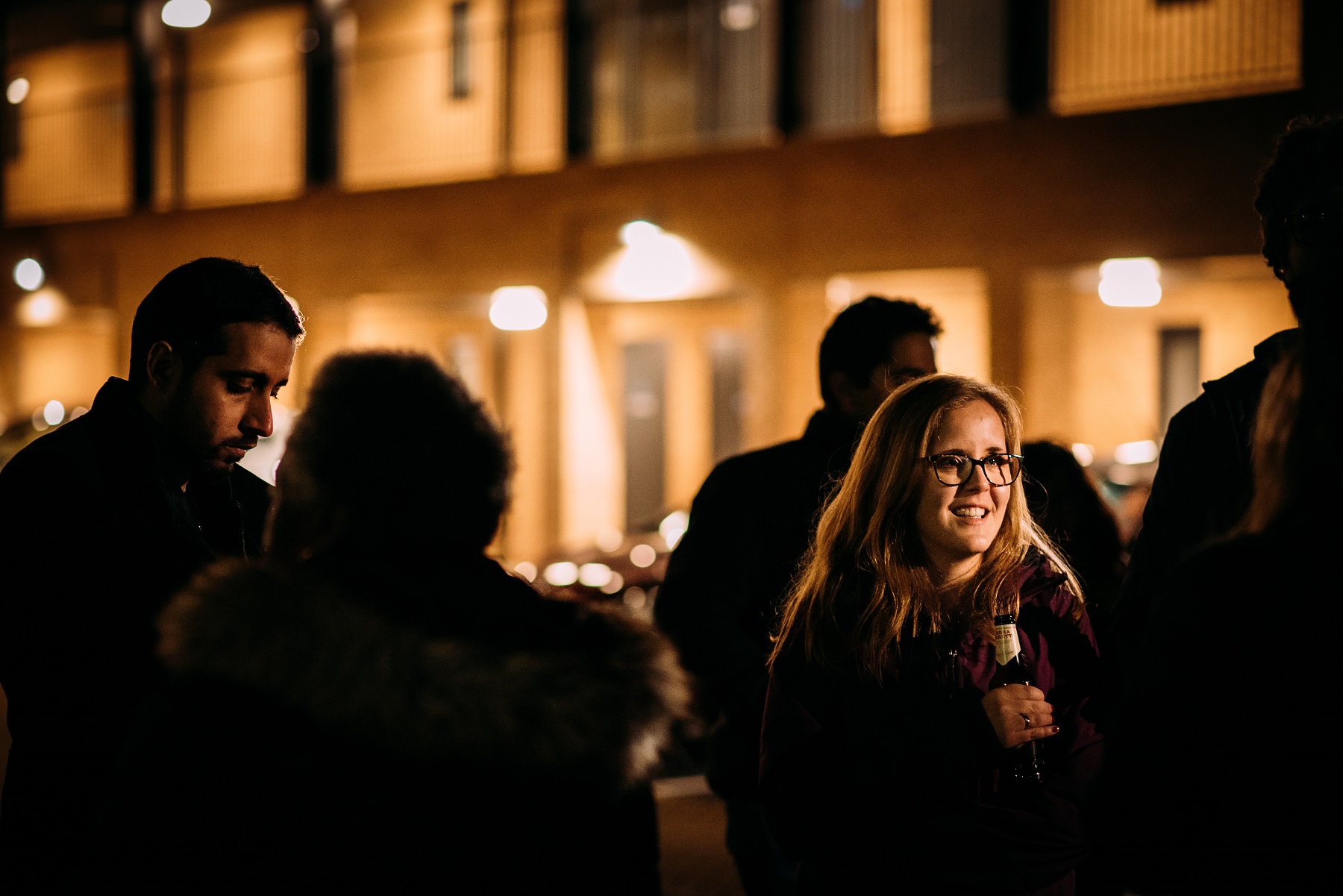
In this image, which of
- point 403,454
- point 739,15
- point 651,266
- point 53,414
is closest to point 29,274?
point 53,414

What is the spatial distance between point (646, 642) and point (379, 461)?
0.46 metres

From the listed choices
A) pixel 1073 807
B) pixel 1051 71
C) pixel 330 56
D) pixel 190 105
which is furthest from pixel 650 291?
pixel 1073 807

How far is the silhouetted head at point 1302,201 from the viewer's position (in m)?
1.97

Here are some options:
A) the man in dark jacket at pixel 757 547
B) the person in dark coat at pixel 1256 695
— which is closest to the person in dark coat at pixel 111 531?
the man in dark jacket at pixel 757 547

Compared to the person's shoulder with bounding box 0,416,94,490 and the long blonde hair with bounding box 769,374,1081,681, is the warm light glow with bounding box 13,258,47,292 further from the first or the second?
the long blonde hair with bounding box 769,374,1081,681

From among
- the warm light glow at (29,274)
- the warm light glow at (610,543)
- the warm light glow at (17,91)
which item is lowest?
the warm light glow at (610,543)

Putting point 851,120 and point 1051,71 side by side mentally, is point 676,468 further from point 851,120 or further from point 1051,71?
point 1051,71

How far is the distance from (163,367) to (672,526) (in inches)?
303

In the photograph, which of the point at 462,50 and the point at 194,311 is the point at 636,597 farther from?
the point at 462,50

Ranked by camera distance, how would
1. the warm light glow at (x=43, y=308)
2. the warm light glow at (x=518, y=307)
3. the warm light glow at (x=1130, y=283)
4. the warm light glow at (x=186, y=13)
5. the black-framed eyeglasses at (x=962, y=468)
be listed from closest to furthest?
1. the black-framed eyeglasses at (x=962, y=468)
2. the warm light glow at (x=1130, y=283)
3. the warm light glow at (x=518, y=307)
4. the warm light glow at (x=186, y=13)
5. the warm light glow at (x=43, y=308)

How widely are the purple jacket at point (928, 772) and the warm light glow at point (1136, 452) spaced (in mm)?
8196

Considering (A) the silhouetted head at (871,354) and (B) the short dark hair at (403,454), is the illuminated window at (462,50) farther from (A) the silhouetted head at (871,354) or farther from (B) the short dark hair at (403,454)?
(B) the short dark hair at (403,454)

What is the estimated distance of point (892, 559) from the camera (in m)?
2.38

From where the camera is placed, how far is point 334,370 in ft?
5.58
